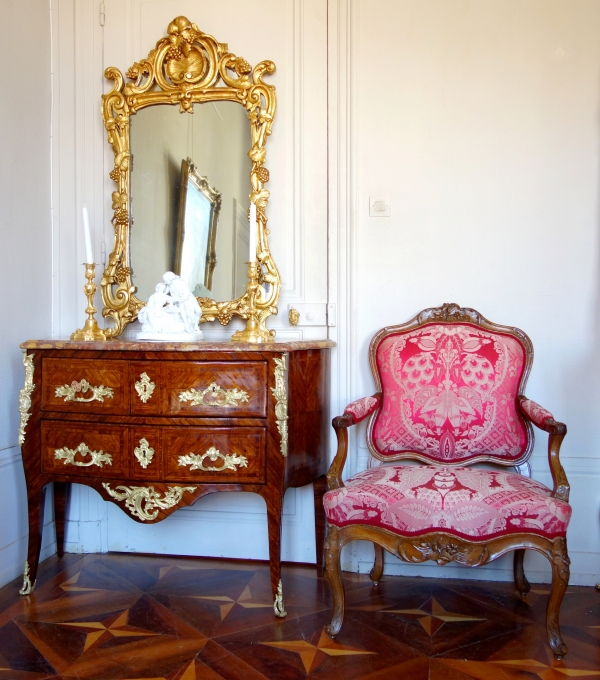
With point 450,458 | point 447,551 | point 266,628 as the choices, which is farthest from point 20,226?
point 447,551

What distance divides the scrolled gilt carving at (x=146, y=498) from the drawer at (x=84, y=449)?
72 mm

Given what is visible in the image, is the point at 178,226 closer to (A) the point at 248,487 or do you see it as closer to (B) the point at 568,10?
(A) the point at 248,487

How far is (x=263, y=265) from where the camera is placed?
279 cm

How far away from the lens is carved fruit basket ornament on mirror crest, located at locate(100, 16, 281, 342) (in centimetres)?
277

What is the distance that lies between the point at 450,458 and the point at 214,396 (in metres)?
0.95

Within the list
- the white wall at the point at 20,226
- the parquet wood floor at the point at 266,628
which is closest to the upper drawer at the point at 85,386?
the white wall at the point at 20,226

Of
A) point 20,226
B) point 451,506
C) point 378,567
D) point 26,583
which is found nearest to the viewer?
point 451,506

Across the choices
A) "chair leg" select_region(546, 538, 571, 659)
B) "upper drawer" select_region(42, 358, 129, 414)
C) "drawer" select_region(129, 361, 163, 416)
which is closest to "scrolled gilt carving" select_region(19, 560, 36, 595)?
"upper drawer" select_region(42, 358, 129, 414)

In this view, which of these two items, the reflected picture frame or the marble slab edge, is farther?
the reflected picture frame

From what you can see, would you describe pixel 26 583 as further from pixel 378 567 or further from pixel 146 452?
pixel 378 567

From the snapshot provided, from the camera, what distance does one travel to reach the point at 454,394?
8.04 feet

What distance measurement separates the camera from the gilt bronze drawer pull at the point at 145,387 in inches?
89.1

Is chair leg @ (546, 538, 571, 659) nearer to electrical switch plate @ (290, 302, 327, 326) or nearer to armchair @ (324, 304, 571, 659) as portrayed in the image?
armchair @ (324, 304, 571, 659)

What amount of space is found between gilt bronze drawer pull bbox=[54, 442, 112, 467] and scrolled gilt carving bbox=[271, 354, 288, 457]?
65 centimetres
